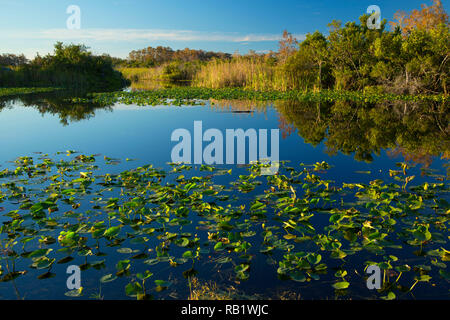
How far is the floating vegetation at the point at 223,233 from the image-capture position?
9.07ft

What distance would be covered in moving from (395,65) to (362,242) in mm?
20270

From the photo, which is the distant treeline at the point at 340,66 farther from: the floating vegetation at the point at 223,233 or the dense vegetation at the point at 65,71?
the floating vegetation at the point at 223,233

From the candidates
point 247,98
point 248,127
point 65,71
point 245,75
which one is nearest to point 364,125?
point 248,127

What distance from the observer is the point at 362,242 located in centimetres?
335

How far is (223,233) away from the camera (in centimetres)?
348

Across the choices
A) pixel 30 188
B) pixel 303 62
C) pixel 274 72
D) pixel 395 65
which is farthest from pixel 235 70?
pixel 30 188

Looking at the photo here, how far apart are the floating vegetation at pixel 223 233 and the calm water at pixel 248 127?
0.19 ft

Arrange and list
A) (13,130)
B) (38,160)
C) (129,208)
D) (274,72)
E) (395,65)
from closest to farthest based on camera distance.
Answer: (129,208)
(38,160)
(13,130)
(395,65)
(274,72)

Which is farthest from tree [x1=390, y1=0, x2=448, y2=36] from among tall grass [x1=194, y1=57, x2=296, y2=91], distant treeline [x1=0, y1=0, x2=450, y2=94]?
tall grass [x1=194, y1=57, x2=296, y2=91]

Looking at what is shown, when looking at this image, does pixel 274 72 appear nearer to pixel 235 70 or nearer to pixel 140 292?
pixel 235 70

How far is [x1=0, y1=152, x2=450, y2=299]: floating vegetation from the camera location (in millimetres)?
2766

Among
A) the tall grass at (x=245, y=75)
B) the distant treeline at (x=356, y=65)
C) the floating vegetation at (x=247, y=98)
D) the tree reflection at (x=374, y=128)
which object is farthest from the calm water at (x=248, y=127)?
the tall grass at (x=245, y=75)

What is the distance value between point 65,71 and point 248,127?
1205 inches

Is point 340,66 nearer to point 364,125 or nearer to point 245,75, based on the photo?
point 245,75
